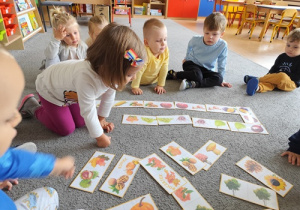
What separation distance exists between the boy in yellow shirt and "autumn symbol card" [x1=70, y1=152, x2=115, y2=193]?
2.43ft

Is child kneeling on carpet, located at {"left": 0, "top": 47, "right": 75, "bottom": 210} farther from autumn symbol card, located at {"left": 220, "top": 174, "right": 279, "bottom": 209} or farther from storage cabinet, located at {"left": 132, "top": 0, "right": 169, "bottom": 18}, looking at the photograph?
storage cabinet, located at {"left": 132, "top": 0, "right": 169, "bottom": 18}

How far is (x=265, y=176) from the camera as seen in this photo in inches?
40.0

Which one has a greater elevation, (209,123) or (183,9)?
(183,9)

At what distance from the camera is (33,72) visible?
1913mm

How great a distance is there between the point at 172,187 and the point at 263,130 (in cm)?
77

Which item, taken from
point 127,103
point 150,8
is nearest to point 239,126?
point 127,103

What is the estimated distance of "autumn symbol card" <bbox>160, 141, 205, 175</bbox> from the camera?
3.37 ft

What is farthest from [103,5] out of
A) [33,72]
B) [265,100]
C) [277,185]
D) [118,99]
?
[277,185]

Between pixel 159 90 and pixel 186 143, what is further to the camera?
pixel 159 90

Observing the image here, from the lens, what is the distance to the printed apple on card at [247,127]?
1335 millimetres

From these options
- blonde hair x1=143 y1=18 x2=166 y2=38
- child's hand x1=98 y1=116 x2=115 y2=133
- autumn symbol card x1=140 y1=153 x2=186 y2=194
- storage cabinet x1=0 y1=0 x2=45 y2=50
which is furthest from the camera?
storage cabinet x1=0 y1=0 x2=45 y2=50

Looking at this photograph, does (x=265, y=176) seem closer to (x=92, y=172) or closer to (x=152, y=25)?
(x=92, y=172)

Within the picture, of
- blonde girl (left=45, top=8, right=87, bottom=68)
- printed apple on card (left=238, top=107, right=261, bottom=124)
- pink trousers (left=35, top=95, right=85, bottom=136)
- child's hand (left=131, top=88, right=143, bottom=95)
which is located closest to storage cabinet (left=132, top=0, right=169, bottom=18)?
blonde girl (left=45, top=8, right=87, bottom=68)

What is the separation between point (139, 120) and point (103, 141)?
0.32 m
